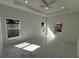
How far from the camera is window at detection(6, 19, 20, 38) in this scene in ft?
15.3

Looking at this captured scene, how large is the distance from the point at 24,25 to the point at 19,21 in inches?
23.9

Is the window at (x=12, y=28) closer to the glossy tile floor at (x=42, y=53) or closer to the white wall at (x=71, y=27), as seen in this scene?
the glossy tile floor at (x=42, y=53)

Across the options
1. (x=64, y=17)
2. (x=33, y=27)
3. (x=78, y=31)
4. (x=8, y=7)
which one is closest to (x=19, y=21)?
(x=8, y=7)

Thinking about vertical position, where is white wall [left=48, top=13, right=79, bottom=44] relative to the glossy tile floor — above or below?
above

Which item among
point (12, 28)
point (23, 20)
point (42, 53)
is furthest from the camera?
point (23, 20)

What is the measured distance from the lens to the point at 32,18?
21.6 ft

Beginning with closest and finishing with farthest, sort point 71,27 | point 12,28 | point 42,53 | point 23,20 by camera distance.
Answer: point 42,53 → point 12,28 → point 23,20 → point 71,27

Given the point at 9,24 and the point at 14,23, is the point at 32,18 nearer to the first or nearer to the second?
the point at 14,23

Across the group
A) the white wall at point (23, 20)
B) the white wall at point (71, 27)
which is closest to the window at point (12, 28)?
the white wall at point (23, 20)

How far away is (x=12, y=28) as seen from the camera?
5.01 metres

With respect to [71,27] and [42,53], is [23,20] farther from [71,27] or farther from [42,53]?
[71,27]

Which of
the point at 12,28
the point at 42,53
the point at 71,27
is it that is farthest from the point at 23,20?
the point at 71,27

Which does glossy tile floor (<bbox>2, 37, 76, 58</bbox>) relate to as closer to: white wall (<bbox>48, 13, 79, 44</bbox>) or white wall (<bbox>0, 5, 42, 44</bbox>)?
white wall (<bbox>0, 5, 42, 44</bbox>)

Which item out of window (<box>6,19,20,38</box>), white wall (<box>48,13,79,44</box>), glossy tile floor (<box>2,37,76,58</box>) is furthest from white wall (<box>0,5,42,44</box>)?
white wall (<box>48,13,79,44</box>)
